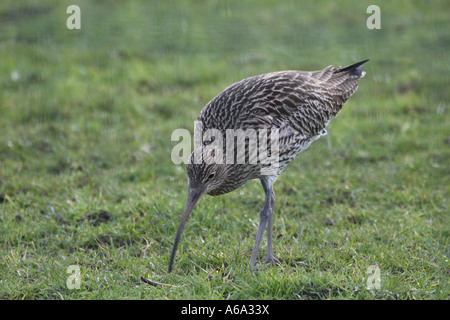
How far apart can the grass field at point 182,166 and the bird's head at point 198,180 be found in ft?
1.65

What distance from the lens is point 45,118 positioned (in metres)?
8.73

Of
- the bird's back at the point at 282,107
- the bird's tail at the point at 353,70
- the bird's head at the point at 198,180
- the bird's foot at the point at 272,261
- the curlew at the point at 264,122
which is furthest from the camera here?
the bird's tail at the point at 353,70

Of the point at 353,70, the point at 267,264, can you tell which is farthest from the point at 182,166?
the point at 267,264

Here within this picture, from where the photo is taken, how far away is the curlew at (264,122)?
5.27 meters

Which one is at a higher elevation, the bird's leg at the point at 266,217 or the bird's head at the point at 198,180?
the bird's head at the point at 198,180

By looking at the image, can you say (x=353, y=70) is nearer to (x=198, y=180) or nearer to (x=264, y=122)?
(x=264, y=122)

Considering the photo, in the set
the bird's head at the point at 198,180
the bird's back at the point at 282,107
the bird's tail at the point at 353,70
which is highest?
the bird's tail at the point at 353,70

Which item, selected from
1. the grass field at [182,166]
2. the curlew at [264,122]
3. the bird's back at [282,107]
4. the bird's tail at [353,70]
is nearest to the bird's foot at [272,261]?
the curlew at [264,122]

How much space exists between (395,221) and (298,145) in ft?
4.50

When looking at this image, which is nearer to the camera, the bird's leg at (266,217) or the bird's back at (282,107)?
the bird's leg at (266,217)

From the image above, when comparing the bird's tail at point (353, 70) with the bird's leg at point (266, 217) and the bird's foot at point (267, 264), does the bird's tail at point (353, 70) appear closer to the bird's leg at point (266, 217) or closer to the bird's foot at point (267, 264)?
the bird's leg at point (266, 217)

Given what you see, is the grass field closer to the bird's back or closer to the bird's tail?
the bird's back

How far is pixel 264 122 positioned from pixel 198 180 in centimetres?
96
